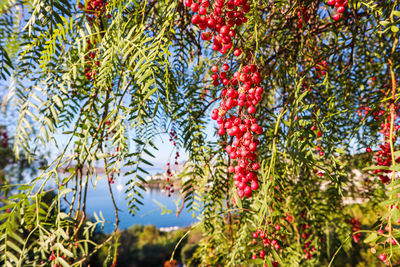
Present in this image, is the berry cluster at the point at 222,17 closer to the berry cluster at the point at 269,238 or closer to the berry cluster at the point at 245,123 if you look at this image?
the berry cluster at the point at 245,123

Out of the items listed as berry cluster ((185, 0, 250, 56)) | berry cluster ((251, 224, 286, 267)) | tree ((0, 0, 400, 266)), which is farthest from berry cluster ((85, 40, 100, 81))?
berry cluster ((251, 224, 286, 267))

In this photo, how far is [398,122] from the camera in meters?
1.08

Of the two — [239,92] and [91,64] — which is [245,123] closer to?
[239,92]

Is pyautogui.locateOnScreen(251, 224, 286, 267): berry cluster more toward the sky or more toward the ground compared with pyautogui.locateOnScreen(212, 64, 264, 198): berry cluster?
more toward the ground


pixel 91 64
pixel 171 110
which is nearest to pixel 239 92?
pixel 171 110

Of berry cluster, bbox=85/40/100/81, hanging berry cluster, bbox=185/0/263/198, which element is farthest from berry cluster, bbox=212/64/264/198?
berry cluster, bbox=85/40/100/81

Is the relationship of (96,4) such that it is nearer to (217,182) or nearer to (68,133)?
(68,133)

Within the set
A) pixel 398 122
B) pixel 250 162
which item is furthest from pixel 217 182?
pixel 398 122

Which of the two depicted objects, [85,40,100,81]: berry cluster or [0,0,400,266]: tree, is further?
[85,40,100,81]: berry cluster

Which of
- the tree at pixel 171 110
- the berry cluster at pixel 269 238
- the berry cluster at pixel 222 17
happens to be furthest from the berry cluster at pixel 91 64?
the berry cluster at pixel 269 238

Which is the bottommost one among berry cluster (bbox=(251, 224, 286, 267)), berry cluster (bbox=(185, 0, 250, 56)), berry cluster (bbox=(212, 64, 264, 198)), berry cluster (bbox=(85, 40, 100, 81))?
berry cluster (bbox=(251, 224, 286, 267))

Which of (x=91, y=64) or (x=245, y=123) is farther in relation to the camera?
(x=91, y=64)

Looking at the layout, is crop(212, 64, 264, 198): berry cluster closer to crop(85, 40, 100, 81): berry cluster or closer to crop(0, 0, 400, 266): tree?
crop(0, 0, 400, 266): tree

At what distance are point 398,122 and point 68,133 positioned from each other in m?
1.36
